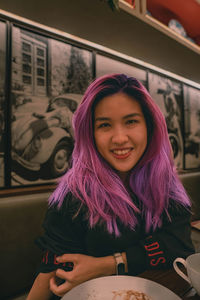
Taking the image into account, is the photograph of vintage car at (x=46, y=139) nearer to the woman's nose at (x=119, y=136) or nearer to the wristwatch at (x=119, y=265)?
the woman's nose at (x=119, y=136)

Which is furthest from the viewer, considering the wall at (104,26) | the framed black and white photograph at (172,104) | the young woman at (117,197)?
the framed black and white photograph at (172,104)

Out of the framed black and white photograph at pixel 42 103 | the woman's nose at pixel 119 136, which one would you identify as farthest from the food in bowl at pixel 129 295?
the framed black and white photograph at pixel 42 103

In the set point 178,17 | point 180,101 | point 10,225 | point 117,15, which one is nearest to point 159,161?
point 10,225

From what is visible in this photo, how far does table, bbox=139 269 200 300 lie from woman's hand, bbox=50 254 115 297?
0.11 m

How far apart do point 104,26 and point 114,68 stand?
0.55 meters

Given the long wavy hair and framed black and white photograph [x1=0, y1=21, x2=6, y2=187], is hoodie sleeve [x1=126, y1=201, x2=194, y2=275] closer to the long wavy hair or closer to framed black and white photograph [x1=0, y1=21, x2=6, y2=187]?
the long wavy hair

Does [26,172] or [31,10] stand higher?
[31,10]

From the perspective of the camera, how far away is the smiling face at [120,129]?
2.36ft

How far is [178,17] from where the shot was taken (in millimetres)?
1890

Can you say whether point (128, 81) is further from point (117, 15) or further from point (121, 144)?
point (117, 15)

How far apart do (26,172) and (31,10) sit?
990 millimetres

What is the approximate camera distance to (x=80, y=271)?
565mm

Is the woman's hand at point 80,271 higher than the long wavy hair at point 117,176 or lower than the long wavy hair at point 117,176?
lower

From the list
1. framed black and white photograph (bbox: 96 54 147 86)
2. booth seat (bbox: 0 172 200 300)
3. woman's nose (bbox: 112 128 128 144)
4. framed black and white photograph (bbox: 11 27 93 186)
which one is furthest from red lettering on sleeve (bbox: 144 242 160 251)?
framed black and white photograph (bbox: 96 54 147 86)
